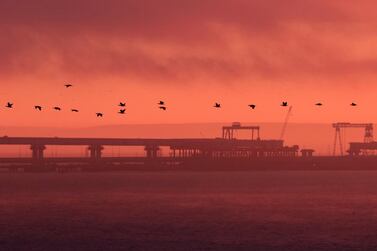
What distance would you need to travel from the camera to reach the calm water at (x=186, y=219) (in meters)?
86.2

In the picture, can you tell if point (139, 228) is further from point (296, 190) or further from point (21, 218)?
point (296, 190)

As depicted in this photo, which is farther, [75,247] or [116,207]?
[116,207]

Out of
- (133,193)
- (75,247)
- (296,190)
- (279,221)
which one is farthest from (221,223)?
(296,190)

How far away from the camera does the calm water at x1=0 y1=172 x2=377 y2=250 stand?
86.2 meters

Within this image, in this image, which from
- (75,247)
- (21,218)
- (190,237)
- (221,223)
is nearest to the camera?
(75,247)

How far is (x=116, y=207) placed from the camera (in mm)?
131000

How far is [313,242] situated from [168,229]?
64.5 feet

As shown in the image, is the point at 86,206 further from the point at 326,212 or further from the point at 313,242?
the point at 313,242

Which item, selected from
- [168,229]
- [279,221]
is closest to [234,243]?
[168,229]

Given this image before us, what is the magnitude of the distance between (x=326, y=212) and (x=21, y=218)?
157 ft

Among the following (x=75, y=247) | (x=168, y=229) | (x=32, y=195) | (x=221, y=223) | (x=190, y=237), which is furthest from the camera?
(x=32, y=195)

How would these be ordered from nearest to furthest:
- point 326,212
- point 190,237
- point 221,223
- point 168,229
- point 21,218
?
1. point 190,237
2. point 168,229
3. point 221,223
4. point 21,218
5. point 326,212

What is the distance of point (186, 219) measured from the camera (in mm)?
111375

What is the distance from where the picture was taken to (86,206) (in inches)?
5241
